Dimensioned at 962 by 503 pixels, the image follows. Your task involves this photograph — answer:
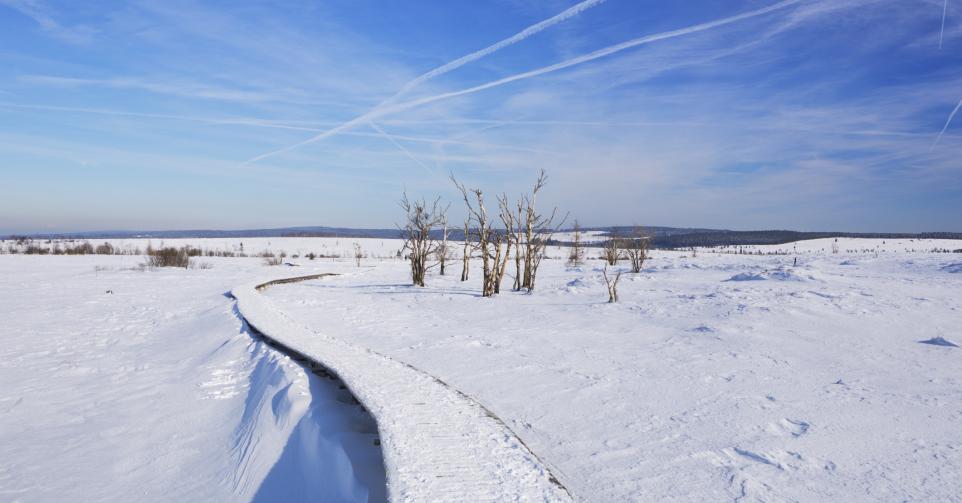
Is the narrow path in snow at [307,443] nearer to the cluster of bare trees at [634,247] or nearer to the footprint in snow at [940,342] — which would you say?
the footprint in snow at [940,342]

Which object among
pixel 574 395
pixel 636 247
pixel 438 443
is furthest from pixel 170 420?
pixel 636 247

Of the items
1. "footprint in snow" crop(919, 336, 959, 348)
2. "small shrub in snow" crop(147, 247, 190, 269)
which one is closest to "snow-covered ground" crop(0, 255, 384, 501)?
"footprint in snow" crop(919, 336, 959, 348)

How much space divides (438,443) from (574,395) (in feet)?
6.28

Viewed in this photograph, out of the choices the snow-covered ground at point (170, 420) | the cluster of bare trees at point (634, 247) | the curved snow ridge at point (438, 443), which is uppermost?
the cluster of bare trees at point (634, 247)

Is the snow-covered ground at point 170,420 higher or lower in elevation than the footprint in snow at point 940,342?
lower

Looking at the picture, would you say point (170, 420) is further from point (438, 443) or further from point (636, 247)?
point (636, 247)

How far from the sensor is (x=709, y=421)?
4.55m

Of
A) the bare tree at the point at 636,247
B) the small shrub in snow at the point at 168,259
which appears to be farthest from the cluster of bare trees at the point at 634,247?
the small shrub in snow at the point at 168,259

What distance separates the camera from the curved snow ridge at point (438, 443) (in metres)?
3.22

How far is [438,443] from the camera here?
12.7 ft

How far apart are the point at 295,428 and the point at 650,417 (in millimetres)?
3285

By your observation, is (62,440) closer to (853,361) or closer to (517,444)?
(517,444)

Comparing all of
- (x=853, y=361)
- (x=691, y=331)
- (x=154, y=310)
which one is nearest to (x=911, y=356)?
(x=853, y=361)

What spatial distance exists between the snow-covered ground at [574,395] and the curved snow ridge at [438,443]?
1.14 feet
